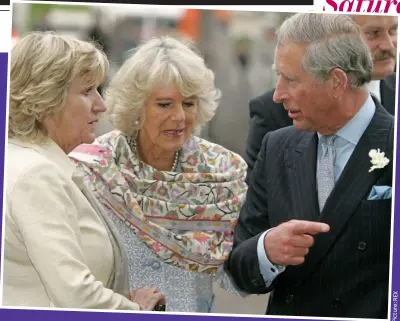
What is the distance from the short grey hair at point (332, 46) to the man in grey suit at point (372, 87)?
0.10m

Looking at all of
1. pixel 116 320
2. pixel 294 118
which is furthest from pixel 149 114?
pixel 116 320

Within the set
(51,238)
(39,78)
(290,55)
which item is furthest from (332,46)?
(51,238)

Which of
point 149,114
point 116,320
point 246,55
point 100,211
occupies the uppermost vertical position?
point 246,55

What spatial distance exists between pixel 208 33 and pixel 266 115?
48 centimetres

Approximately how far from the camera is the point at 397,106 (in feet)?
12.1

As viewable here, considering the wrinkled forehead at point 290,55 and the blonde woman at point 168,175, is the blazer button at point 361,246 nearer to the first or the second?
the blonde woman at point 168,175

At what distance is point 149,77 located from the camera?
369cm

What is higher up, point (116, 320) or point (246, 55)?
point (246, 55)

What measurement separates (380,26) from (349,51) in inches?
11.5

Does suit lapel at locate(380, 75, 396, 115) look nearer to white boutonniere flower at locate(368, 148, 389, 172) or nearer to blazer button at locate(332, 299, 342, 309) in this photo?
white boutonniere flower at locate(368, 148, 389, 172)

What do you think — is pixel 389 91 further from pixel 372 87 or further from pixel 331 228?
pixel 331 228

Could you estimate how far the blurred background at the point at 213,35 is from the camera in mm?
3672

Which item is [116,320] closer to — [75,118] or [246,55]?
[75,118]

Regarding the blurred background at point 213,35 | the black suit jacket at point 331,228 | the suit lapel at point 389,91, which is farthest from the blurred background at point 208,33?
the suit lapel at point 389,91
